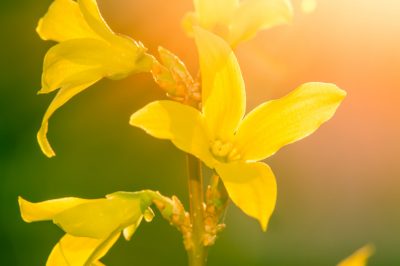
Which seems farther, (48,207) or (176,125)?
(48,207)

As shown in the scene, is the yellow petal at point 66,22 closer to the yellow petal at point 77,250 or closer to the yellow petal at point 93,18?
the yellow petal at point 93,18

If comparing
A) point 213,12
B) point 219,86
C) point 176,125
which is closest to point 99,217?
point 176,125

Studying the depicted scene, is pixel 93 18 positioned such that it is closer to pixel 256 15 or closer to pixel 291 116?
pixel 256 15

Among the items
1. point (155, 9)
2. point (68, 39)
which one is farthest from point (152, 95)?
point (68, 39)

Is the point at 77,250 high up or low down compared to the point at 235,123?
down

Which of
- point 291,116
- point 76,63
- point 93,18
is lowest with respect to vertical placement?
point 291,116

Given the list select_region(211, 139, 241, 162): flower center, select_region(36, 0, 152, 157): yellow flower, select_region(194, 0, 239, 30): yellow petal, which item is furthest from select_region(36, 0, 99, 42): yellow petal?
select_region(211, 139, 241, 162): flower center

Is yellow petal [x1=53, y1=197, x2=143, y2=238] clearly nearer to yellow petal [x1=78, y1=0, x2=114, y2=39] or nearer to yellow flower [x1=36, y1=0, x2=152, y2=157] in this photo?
yellow flower [x1=36, y1=0, x2=152, y2=157]
